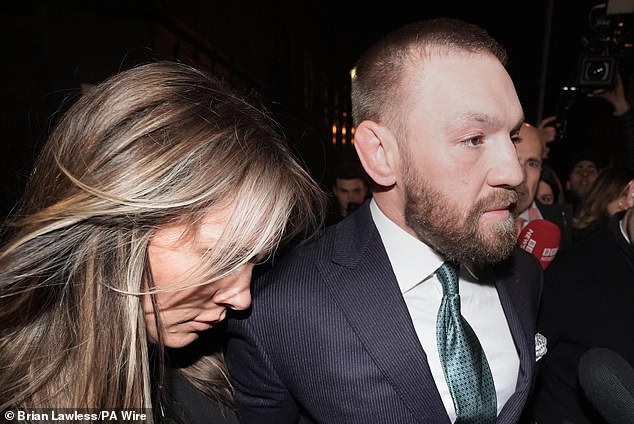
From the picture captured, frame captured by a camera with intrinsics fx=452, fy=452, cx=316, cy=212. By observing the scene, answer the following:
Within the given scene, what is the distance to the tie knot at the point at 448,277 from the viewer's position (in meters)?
1.27

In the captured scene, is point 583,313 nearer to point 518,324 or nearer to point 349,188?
point 518,324

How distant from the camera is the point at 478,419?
3.90ft

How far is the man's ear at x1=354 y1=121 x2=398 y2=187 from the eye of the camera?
1241 mm

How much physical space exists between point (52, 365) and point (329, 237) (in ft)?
2.60

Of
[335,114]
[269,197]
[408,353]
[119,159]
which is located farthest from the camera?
[335,114]

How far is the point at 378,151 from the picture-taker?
1.27 m

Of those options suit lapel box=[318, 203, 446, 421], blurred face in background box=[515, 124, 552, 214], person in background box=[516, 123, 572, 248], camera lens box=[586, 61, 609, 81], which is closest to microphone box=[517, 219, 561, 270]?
person in background box=[516, 123, 572, 248]

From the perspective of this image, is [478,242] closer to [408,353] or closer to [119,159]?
[408,353]

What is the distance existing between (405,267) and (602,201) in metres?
2.54

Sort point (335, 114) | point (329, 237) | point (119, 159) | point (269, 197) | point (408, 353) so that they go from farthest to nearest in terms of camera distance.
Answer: point (335, 114) < point (329, 237) < point (408, 353) < point (269, 197) < point (119, 159)

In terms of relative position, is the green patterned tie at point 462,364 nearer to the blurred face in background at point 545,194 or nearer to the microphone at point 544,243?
the microphone at point 544,243

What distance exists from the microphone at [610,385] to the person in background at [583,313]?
0.50m

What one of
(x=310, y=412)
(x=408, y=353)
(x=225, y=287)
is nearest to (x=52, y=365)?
(x=225, y=287)

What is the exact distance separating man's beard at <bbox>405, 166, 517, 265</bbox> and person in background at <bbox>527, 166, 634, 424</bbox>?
0.62 metres
